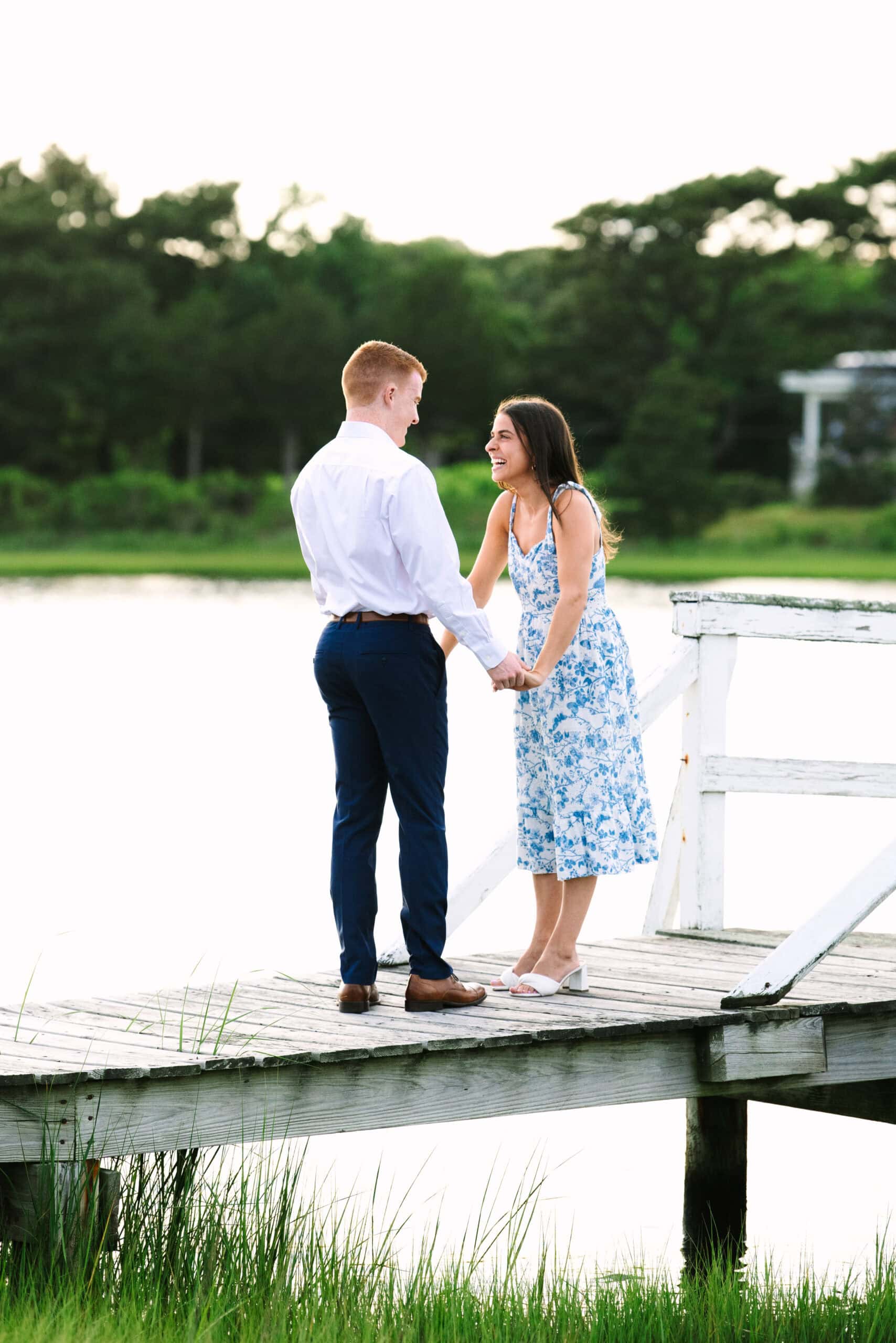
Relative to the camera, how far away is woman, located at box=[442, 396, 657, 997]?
5.45 m

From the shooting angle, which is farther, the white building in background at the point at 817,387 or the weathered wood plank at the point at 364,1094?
the white building in background at the point at 817,387

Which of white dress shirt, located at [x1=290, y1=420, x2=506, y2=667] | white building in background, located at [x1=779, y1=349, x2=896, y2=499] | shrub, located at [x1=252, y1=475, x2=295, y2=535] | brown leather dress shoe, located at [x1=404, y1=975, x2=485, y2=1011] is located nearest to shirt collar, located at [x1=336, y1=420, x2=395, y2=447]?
white dress shirt, located at [x1=290, y1=420, x2=506, y2=667]

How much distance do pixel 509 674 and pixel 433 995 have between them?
909mm

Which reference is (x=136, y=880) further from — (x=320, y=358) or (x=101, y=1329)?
(x=320, y=358)

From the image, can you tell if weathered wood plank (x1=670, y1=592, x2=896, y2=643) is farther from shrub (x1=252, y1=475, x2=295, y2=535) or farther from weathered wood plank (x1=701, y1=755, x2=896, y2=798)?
shrub (x1=252, y1=475, x2=295, y2=535)

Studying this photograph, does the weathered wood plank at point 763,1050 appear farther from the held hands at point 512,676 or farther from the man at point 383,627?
the held hands at point 512,676

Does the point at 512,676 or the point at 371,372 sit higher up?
the point at 371,372

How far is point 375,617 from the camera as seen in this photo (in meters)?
5.15

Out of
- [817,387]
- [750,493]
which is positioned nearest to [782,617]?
[750,493]

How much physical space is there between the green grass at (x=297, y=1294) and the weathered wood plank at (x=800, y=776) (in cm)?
182

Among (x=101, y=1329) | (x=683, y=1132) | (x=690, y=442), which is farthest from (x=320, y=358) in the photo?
(x=101, y=1329)

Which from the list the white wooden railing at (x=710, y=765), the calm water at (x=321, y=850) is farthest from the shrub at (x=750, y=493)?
the white wooden railing at (x=710, y=765)

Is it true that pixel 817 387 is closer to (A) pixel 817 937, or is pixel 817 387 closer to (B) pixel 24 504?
(B) pixel 24 504

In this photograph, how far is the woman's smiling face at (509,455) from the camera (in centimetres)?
546
